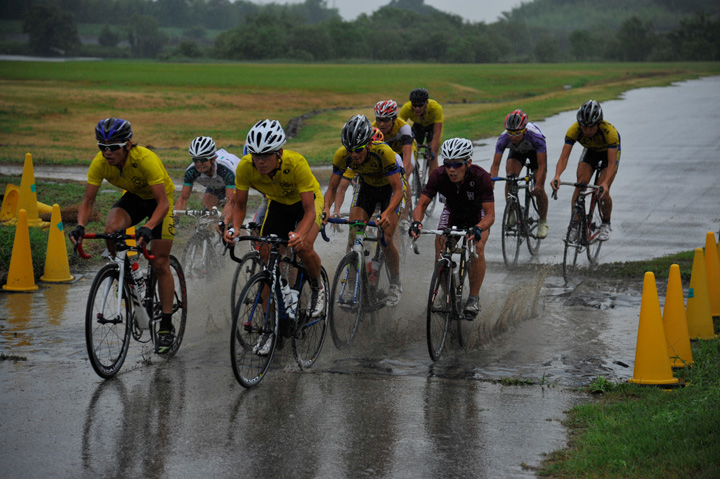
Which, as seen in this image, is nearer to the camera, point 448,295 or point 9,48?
point 448,295

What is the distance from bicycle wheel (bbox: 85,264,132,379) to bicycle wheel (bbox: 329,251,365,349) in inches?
77.1

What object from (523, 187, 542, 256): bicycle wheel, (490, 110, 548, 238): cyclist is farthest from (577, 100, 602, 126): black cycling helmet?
(523, 187, 542, 256): bicycle wheel

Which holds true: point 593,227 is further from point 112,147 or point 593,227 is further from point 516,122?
point 112,147

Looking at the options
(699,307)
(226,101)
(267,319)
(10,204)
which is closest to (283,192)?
(267,319)

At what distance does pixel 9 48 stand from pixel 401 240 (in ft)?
411

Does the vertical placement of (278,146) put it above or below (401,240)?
above

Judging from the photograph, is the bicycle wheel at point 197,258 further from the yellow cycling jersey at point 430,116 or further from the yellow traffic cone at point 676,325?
the yellow traffic cone at point 676,325

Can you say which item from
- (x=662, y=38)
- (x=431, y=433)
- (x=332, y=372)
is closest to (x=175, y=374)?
(x=332, y=372)

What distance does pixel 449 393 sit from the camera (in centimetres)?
649

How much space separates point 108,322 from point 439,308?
2.97 meters

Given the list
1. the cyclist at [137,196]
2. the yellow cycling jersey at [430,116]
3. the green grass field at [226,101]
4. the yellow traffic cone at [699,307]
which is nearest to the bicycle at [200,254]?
the cyclist at [137,196]

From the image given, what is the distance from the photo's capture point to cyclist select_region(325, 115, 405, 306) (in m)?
7.93

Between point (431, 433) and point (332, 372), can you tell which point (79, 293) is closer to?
point (332, 372)

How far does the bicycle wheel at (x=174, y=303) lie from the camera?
7367 millimetres
